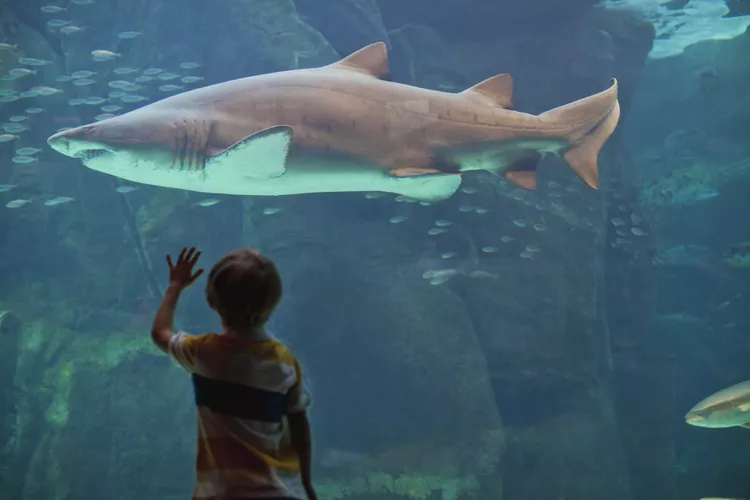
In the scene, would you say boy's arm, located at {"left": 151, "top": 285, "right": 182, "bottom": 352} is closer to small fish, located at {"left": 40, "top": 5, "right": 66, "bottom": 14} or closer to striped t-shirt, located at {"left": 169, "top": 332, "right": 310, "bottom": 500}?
striped t-shirt, located at {"left": 169, "top": 332, "right": 310, "bottom": 500}

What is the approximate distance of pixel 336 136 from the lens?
13.0 ft

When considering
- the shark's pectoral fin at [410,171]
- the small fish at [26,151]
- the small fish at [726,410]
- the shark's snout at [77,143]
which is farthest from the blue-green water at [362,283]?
the shark's snout at [77,143]

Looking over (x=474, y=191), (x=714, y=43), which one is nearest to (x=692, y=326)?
(x=714, y=43)

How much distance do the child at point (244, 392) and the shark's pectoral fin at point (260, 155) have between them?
1.95 metres

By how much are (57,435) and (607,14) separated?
1197 cm

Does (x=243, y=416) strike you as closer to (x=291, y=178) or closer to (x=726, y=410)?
(x=291, y=178)

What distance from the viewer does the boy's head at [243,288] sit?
1.56 meters

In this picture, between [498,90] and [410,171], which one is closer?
[410,171]

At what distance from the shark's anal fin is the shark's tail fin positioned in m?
0.26

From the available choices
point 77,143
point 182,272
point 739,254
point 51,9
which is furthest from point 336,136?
point 739,254

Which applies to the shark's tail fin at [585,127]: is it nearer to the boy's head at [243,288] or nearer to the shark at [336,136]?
the shark at [336,136]

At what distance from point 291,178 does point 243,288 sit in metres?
2.57

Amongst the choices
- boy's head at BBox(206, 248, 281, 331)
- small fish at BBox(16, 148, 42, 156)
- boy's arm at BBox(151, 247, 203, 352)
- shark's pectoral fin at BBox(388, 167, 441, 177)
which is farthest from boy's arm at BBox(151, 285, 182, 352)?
small fish at BBox(16, 148, 42, 156)

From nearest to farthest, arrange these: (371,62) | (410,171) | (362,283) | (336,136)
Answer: (336,136), (410,171), (371,62), (362,283)
